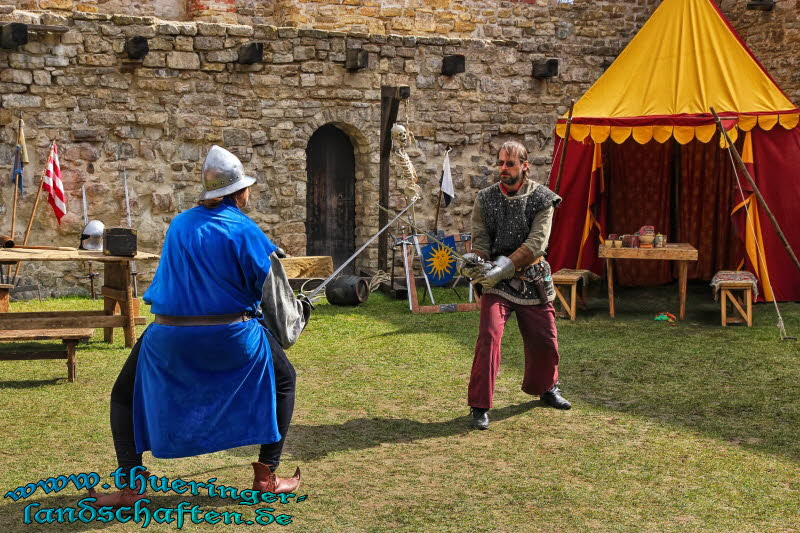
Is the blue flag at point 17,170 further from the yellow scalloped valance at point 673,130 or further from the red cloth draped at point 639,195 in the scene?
the red cloth draped at point 639,195

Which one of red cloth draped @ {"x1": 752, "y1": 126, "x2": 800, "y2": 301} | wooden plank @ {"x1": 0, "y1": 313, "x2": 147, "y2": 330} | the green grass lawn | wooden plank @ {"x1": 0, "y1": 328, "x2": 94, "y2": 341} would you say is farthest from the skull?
wooden plank @ {"x1": 0, "y1": 328, "x2": 94, "y2": 341}

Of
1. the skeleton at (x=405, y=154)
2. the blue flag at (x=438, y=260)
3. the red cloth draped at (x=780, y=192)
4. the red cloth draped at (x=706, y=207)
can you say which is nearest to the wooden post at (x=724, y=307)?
the red cloth draped at (x=780, y=192)

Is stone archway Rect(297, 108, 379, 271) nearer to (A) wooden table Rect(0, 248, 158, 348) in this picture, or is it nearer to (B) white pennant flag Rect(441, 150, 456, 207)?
(B) white pennant flag Rect(441, 150, 456, 207)

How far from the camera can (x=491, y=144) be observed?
36.7 feet

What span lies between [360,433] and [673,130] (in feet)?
15.8

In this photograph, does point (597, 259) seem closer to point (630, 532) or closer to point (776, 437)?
point (776, 437)

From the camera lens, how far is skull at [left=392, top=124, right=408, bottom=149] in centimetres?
948

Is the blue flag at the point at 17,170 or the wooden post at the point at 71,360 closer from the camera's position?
the wooden post at the point at 71,360

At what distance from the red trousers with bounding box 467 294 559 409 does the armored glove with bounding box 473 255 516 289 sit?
13 cm

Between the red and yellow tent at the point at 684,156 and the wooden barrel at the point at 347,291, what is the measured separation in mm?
1771

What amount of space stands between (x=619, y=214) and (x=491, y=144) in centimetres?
182

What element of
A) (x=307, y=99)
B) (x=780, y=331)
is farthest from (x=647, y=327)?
(x=307, y=99)

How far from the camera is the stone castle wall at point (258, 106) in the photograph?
939 centimetres

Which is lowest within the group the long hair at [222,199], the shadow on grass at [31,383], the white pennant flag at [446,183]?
the shadow on grass at [31,383]
